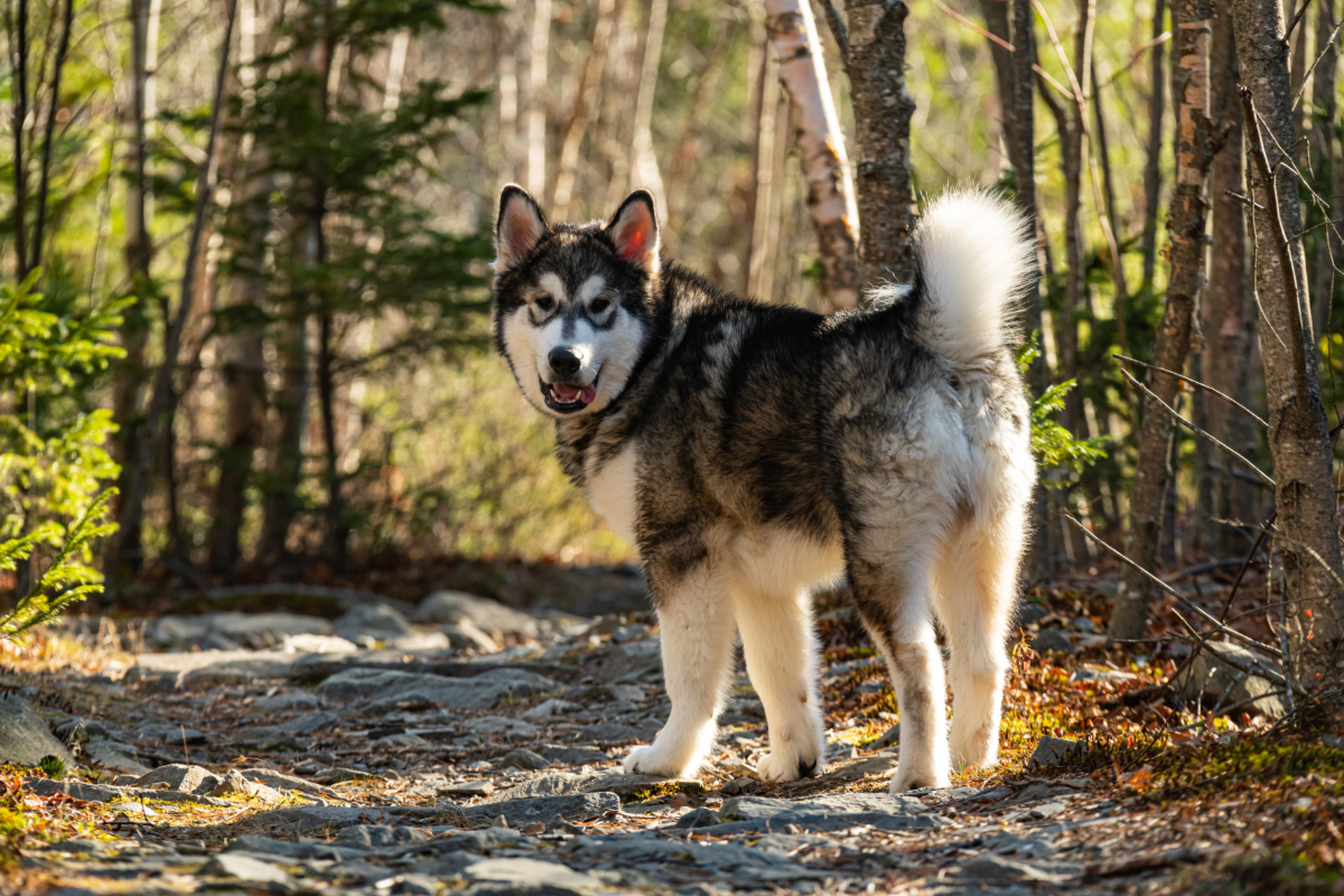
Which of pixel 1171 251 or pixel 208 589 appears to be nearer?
pixel 1171 251

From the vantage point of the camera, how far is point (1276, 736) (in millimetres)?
3361

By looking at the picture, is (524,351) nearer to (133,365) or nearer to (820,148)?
(820,148)

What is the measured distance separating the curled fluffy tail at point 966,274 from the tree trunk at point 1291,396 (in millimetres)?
798

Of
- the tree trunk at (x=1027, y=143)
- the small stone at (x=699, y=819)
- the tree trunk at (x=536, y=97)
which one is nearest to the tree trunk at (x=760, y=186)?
the tree trunk at (x=536, y=97)

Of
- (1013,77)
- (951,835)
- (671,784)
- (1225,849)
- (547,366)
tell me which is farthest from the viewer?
(1013,77)

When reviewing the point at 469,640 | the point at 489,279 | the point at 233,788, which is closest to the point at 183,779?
the point at 233,788

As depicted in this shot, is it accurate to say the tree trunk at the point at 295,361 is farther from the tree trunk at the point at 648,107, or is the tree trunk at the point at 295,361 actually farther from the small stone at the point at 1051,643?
the small stone at the point at 1051,643

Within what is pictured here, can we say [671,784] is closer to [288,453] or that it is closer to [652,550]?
[652,550]

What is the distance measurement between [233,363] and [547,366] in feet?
27.8

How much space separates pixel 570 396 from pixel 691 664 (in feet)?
4.13

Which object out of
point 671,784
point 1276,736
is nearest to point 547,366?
point 671,784

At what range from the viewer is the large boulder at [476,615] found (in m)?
10.3

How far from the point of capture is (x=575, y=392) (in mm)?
4852

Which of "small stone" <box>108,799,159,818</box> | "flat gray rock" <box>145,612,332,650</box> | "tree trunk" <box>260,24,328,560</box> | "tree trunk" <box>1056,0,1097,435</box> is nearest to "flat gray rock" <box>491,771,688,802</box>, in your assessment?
"small stone" <box>108,799,159,818</box>
